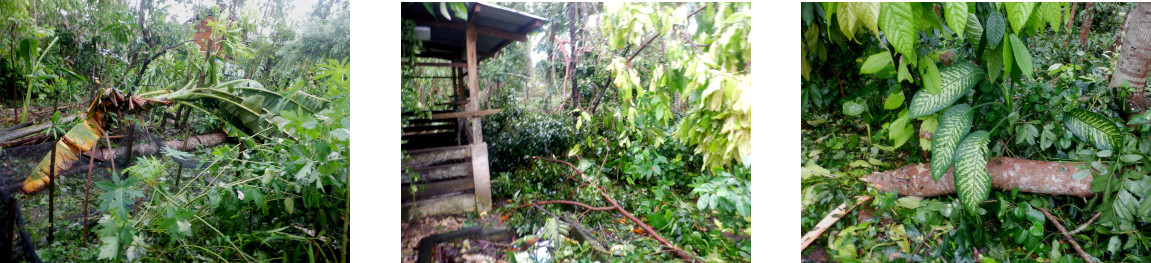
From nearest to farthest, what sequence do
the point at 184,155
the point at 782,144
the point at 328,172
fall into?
the point at 782,144, the point at 328,172, the point at 184,155

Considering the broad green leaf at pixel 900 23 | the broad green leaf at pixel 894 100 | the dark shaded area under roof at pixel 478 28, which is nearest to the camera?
the broad green leaf at pixel 900 23

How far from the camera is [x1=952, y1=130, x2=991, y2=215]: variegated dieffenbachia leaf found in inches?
49.5

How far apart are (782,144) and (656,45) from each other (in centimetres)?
40

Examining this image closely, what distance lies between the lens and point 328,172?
1.28 m

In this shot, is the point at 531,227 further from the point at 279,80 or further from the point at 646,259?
the point at 279,80

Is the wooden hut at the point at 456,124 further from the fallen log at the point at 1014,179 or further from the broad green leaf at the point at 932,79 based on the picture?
the fallen log at the point at 1014,179

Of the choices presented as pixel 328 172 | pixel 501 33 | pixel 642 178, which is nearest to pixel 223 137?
pixel 328 172

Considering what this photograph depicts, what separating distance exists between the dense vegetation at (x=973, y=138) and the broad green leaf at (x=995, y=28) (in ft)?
0.09

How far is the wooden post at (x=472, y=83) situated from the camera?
3.91ft

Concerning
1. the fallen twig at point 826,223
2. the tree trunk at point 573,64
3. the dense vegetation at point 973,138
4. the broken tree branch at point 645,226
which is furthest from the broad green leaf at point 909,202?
the tree trunk at point 573,64

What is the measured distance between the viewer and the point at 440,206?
4.12 ft

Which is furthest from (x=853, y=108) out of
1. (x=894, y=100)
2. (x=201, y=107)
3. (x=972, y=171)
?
(x=201, y=107)

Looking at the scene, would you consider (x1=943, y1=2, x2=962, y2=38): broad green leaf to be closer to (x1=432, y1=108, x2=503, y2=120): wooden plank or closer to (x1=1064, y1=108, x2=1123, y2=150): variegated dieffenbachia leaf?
(x1=1064, y1=108, x2=1123, y2=150): variegated dieffenbachia leaf

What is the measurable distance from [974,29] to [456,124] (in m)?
1.38
